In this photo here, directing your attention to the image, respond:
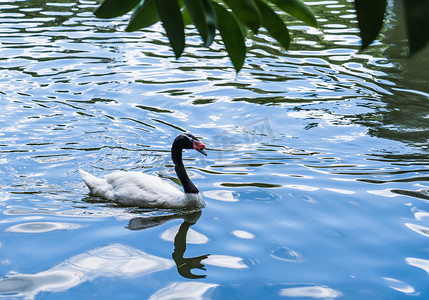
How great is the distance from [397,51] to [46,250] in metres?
8.99

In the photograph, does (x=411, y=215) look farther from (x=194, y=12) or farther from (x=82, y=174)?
(x=194, y=12)

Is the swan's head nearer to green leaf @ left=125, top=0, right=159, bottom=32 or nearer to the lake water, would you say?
the lake water

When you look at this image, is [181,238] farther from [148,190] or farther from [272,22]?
[272,22]

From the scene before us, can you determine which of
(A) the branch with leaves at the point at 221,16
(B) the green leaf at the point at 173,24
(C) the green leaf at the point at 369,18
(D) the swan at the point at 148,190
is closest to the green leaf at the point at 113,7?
(A) the branch with leaves at the point at 221,16

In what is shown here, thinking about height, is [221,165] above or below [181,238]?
above

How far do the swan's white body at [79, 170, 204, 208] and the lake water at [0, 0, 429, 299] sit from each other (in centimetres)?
12

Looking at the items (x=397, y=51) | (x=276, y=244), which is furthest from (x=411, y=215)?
(x=397, y=51)

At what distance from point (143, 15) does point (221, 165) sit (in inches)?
250

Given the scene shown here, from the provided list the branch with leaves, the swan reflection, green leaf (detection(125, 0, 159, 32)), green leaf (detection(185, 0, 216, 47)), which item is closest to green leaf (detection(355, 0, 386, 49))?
the branch with leaves

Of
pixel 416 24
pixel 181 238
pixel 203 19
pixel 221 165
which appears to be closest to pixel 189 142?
pixel 221 165

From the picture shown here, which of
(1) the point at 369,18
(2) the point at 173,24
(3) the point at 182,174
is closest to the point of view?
(1) the point at 369,18

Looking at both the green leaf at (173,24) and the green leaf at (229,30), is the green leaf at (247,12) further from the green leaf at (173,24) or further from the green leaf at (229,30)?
the green leaf at (173,24)

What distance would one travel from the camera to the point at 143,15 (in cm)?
131

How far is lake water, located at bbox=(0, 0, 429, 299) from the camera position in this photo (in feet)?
16.8
